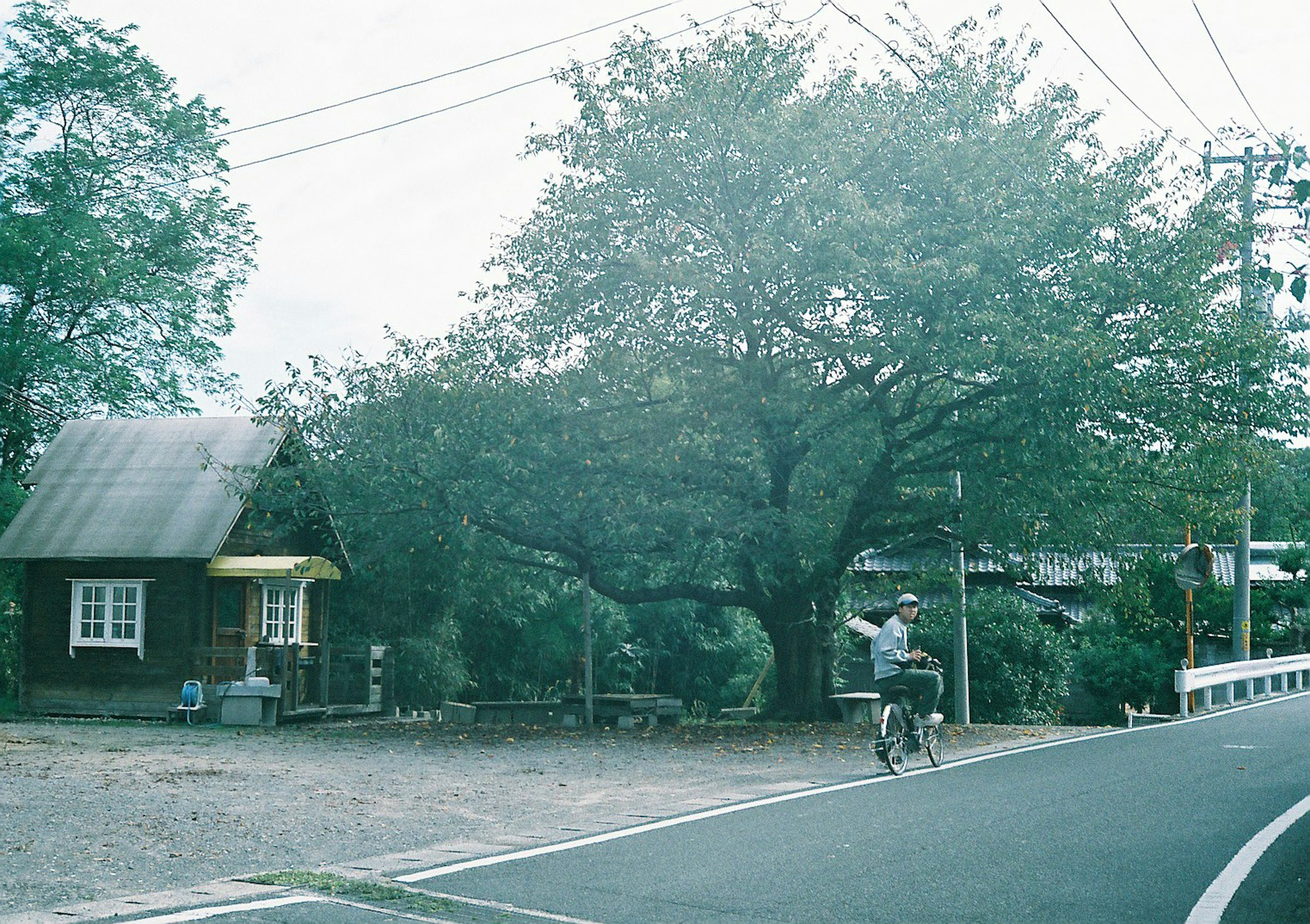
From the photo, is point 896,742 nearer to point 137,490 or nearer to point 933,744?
point 933,744

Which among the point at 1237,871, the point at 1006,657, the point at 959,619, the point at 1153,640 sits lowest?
the point at 1237,871

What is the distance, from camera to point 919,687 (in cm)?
1495

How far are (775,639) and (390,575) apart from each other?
25.4 ft

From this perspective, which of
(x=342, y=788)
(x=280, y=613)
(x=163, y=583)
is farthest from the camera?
(x=280, y=613)

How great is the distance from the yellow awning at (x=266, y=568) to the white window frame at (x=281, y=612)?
0.60 metres

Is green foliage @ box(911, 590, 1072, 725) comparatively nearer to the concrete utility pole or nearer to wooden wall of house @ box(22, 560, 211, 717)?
the concrete utility pole

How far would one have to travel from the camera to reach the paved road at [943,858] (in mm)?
7676

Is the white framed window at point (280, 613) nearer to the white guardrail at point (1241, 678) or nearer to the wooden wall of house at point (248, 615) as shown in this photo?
the wooden wall of house at point (248, 615)

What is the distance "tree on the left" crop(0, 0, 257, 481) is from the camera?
35.2m

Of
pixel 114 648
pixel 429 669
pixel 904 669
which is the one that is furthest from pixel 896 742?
pixel 429 669

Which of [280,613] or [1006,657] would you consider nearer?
[280,613]

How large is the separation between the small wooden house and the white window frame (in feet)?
0.13

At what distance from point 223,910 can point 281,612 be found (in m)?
20.7

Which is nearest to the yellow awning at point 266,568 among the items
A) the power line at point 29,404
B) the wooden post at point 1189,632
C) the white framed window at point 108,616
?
the white framed window at point 108,616
